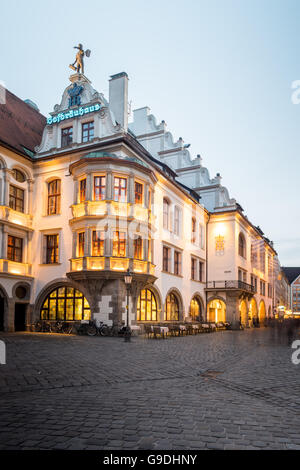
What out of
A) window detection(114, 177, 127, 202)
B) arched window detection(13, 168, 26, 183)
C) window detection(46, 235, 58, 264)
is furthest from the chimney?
window detection(46, 235, 58, 264)

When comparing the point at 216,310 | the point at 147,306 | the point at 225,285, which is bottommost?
the point at 216,310

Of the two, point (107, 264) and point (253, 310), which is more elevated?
point (107, 264)

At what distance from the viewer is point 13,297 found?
28016 millimetres

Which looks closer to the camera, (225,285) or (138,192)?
(138,192)

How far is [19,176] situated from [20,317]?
9808 millimetres

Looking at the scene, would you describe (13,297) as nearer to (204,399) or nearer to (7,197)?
(7,197)

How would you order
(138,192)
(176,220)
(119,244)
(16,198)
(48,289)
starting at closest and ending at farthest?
(119,244)
(138,192)
(48,289)
(16,198)
(176,220)

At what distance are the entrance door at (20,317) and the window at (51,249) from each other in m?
3.58

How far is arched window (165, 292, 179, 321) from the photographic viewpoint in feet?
111

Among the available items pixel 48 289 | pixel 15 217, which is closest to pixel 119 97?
pixel 15 217

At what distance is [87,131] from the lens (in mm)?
30219

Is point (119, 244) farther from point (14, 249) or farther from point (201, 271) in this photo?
point (201, 271)

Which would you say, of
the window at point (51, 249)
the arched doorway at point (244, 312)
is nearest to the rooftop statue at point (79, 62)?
the window at point (51, 249)

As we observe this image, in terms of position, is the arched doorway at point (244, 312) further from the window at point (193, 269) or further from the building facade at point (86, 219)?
the building facade at point (86, 219)
